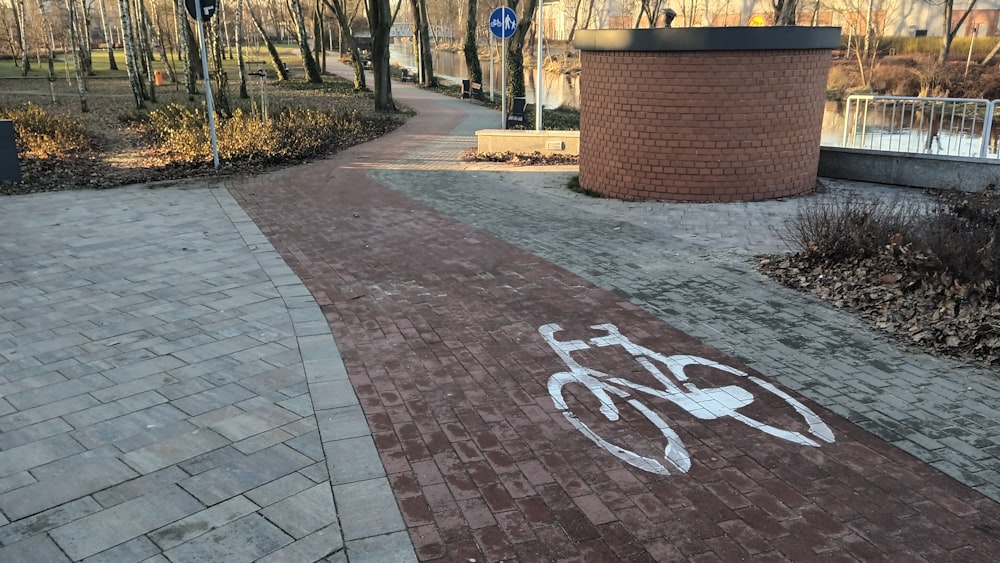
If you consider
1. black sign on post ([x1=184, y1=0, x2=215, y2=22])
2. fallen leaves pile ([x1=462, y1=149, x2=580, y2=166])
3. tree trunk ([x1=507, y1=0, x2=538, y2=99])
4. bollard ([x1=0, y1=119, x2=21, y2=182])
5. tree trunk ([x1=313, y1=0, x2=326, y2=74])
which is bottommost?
fallen leaves pile ([x1=462, y1=149, x2=580, y2=166])

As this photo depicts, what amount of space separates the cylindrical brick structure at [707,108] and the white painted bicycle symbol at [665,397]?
17.2 feet

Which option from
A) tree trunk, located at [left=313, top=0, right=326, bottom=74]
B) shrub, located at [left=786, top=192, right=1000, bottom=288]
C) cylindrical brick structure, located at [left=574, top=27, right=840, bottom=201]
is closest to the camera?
shrub, located at [left=786, top=192, right=1000, bottom=288]

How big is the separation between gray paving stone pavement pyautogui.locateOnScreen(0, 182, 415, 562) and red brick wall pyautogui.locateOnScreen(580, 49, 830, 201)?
5285 millimetres

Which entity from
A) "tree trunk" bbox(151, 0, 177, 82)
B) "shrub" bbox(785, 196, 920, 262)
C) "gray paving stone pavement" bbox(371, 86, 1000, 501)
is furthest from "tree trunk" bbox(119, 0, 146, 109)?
"shrub" bbox(785, 196, 920, 262)

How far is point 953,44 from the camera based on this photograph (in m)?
50.1

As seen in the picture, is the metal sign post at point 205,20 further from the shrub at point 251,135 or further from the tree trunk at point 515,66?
the tree trunk at point 515,66

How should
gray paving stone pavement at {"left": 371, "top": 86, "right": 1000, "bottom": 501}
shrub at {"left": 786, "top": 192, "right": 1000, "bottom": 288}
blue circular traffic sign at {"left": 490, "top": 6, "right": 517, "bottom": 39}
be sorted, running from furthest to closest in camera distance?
1. blue circular traffic sign at {"left": 490, "top": 6, "right": 517, "bottom": 39}
2. shrub at {"left": 786, "top": 192, "right": 1000, "bottom": 288}
3. gray paving stone pavement at {"left": 371, "top": 86, "right": 1000, "bottom": 501}

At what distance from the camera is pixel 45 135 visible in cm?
1462

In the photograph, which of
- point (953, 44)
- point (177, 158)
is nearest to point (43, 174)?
point (177, 158)

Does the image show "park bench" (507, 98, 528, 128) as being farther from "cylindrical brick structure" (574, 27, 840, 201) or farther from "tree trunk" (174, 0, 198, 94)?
"tree trunk" (174, 0, 198, 94)

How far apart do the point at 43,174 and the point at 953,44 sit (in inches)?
2159

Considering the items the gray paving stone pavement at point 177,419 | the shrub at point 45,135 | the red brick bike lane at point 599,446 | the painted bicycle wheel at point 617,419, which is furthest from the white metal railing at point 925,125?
the shrub at point 45,135

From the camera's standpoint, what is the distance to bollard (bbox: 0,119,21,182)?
1181cm

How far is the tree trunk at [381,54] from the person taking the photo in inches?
918
